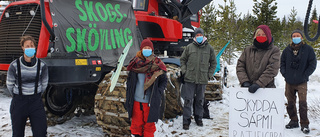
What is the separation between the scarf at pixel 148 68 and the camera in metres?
3.64

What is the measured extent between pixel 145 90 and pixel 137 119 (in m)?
0.45

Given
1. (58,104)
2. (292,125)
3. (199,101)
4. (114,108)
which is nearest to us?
(114,108)

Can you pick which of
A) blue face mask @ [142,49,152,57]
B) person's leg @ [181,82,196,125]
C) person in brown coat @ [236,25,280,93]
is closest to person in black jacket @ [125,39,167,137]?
blue face mask @ [142,49,152,57]

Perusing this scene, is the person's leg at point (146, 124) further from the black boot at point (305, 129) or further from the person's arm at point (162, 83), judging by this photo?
the black boot at point (305, 129)

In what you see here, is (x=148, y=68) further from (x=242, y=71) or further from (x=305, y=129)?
(x=305, y=129)

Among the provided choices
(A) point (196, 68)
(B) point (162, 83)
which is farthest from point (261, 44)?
(A) point (196, 68)

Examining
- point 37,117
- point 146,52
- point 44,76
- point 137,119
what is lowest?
point 137,119

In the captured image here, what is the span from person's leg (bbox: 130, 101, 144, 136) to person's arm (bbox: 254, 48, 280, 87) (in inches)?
66.2

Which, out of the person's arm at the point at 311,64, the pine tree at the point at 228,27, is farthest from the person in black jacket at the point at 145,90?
the pine tree at the point at 228,27

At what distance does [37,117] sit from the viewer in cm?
352

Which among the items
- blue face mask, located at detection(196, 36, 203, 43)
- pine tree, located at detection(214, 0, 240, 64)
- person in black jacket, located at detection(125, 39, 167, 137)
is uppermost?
pine tree, located at detection(214, 0, 240, 64)

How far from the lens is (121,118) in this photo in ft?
13.2

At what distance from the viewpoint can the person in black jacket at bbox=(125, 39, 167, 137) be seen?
365 centimetres

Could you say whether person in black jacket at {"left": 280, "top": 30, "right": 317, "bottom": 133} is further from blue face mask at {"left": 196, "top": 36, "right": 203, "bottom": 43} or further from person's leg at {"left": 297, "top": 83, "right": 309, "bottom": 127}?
blue face mask at {"left": 196, "top": 36, "right": 203, "bottom": 43}
